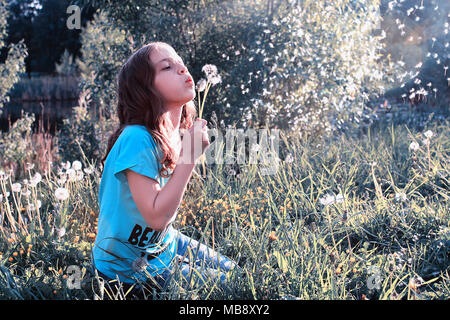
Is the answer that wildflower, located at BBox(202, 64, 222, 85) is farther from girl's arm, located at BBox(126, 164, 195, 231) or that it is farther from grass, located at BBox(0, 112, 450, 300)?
girl's arm, located at BBox(126, 164, 195, 231)

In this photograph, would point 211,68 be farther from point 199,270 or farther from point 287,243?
point 199,270

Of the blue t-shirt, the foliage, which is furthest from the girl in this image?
the foliage

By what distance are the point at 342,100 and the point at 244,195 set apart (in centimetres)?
228

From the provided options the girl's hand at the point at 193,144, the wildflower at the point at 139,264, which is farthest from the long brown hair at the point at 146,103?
the wildflower at the point at 139,264

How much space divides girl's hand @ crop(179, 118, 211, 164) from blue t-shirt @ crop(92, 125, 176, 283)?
5.2 inches

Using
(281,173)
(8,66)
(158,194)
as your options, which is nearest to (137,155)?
(158,194)

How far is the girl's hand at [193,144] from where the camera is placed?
1675 mm

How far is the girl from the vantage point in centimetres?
169

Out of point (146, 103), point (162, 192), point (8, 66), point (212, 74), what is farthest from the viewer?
point (8, 66)

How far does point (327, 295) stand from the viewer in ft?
5.76

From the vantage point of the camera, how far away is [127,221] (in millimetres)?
1810

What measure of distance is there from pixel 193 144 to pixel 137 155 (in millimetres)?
230

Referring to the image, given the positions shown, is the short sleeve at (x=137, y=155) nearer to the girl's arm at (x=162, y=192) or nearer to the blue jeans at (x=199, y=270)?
the girl's arm at (x=162, y=192)
